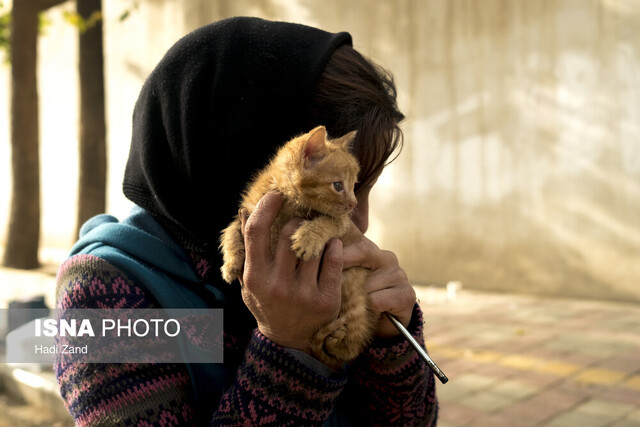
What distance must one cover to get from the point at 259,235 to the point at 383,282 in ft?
1.34

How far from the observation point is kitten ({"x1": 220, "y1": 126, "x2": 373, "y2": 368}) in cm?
157

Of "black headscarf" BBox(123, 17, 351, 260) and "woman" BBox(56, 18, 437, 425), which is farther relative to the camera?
"black headscarf" BBox(123, 17, 351, 260)

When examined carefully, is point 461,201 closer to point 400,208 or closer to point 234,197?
point 400,208

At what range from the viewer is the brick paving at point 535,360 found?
172 inches

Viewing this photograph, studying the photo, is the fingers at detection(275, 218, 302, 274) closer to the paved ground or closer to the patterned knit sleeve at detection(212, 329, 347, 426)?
the patterned knit sleeve at detection(212, 329, 347, 426)

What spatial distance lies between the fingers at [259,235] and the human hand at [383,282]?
242mm

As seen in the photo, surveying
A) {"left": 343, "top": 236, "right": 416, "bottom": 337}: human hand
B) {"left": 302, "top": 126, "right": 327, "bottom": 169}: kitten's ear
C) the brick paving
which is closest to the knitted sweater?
{"left": 343, "top": 236, "right": 416, "bottom": 337}: human hand

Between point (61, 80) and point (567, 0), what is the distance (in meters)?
10.1

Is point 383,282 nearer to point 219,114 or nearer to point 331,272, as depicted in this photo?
point 331,272

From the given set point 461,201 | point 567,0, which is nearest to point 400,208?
point 461,201

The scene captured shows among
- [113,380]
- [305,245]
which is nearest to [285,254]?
[305,245]

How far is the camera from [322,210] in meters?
1.65

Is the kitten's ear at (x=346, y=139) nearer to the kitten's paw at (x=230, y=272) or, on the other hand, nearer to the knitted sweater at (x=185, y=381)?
the kitten's paw at (x=230, y=272)

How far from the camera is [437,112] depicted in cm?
856
